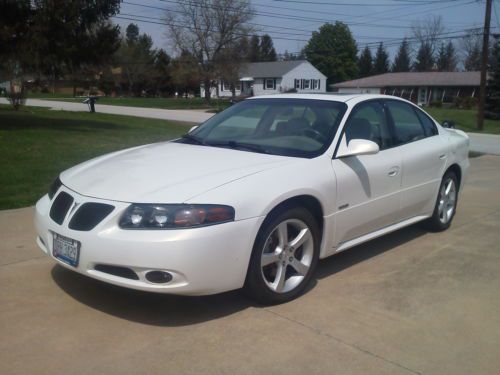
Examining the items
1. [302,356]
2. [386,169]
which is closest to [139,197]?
[302,356]

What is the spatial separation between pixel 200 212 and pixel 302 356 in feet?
3.58

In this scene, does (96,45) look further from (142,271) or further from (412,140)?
(142,271)

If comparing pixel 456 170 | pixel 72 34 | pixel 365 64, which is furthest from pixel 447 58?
pixel 456 170

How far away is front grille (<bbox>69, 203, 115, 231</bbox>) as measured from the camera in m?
3.70

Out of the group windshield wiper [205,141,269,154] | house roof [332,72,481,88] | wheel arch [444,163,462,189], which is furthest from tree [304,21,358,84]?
windshield wiper [205,141,269,154]

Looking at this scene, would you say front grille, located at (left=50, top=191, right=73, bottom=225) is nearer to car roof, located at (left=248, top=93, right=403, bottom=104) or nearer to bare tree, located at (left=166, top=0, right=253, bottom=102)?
car roof, located at (left=248, top=93, right=403, bottom=104)

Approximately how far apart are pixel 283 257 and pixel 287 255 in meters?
0.05

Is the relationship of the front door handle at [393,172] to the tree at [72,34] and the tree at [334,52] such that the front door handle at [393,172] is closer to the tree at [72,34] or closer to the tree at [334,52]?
the tree at [72,34]

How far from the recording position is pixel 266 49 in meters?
115

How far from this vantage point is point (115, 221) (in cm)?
362

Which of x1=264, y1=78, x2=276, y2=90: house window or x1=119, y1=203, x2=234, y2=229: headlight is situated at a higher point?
x1=264, y1=78, x2=276, y2=90: house window

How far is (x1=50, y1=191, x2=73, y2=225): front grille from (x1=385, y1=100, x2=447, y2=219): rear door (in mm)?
3037

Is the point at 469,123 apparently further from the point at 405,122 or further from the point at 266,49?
the point at 266,49

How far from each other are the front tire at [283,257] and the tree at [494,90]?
1356 inches
